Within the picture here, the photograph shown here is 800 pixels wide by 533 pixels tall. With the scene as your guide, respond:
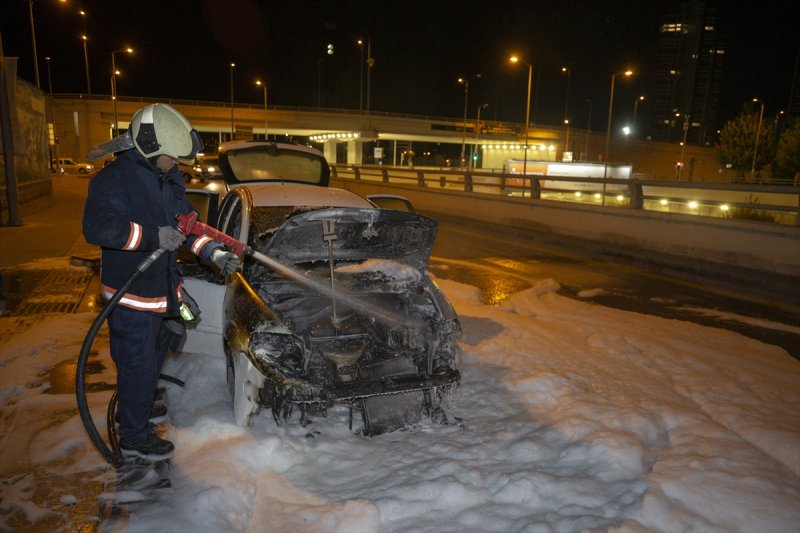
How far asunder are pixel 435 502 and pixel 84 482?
6.71ft

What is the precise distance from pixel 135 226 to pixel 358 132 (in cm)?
6692

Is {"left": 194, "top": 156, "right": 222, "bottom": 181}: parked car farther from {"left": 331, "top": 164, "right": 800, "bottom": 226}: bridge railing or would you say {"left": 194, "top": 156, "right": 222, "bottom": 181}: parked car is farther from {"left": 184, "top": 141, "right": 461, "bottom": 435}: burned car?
{"left": 331, "top": 164, "right": 800, "bottom": 226}: bridge railing

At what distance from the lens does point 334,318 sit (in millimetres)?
4184

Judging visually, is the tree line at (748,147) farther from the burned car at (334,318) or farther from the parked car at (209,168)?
the burned car at (334,318)

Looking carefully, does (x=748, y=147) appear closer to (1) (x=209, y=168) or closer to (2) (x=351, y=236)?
(1) (x=209, y=168)

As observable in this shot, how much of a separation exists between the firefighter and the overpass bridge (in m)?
42.7

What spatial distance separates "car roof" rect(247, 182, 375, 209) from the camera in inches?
221

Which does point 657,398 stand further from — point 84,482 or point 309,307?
point 84,482

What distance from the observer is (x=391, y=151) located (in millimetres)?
111750

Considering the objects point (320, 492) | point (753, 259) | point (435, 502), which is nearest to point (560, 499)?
point (435, 502)

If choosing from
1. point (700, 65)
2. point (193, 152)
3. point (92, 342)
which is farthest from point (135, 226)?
point (700, 65)

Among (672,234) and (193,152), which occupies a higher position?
(193,152)

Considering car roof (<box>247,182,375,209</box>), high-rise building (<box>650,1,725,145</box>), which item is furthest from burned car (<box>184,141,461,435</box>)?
high-rise building (<box>650,1,725,145</box>)

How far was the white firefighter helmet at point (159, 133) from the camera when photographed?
3.36 meters
